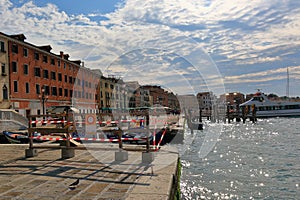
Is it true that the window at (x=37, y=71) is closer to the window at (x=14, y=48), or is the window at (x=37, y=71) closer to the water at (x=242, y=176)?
the window at (x=14, y=48)

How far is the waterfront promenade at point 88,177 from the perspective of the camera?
210 inches

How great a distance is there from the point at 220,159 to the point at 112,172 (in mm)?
10923

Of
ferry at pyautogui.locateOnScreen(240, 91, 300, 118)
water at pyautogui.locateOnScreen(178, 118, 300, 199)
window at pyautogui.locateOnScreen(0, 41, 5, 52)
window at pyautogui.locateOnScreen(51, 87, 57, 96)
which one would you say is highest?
window at pyautogui.locateOnScreen(0, 41, 5, 52)

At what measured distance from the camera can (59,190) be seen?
5.61m

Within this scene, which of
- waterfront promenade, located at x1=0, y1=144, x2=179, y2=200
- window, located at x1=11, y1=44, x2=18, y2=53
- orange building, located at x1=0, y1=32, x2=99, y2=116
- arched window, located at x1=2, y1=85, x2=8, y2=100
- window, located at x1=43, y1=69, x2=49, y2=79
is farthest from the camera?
window, located at x1=43, y1=69, x2=49, y2=79

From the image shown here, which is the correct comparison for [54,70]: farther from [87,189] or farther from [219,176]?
[87,189]

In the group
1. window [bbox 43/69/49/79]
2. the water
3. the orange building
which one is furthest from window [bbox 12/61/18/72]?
the water

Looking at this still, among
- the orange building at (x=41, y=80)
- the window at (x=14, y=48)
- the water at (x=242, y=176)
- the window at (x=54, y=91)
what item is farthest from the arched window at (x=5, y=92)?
the water at (x=242, y=176)

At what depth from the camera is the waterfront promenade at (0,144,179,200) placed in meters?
5.34

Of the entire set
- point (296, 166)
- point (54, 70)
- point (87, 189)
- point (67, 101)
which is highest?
point (54, 70)

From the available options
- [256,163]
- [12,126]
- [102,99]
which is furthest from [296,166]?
[102,99]

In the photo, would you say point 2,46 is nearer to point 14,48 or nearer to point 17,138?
point 14,48

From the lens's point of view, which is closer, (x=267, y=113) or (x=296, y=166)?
(x=296, y=166)

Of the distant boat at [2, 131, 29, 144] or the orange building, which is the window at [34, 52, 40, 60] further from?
the distant boat at [2, 131, 29, 144]
